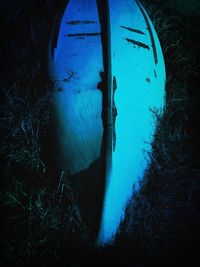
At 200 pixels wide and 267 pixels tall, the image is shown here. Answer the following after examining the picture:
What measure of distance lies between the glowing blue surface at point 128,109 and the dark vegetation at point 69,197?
0.14m

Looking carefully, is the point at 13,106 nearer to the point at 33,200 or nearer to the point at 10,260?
the point at 33,200

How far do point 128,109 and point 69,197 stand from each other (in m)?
0.72

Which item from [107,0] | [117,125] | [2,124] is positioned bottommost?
[2,124]

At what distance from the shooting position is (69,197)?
5.99 ft

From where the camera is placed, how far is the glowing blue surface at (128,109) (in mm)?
1652

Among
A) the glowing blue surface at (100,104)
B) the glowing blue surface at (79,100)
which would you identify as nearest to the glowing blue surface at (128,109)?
the glowing blue surface at (100,104)

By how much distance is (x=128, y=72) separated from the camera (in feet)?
6.27

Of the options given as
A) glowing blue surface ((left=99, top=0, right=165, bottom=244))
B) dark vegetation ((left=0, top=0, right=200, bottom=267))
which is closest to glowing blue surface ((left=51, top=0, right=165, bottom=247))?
glowing blue surface ((left=99, top=0, right=165, bottom=244))

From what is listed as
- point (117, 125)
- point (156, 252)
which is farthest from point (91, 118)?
point (156, 252)

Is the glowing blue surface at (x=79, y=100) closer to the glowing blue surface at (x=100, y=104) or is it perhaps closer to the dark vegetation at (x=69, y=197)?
the glowing blue surface at (x=100, y=104)

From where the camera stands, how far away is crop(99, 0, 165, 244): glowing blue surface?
65.1 inches

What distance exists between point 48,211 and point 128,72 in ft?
3.72

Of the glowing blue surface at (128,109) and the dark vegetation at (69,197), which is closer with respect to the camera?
the glowing blue surface at (128,109)

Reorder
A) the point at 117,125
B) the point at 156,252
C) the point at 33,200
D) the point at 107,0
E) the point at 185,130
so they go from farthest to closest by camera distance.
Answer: the point at 185,130 < the point at 107,0 < the point at 33,200 < the point at 156,252 < the point at 117,125
